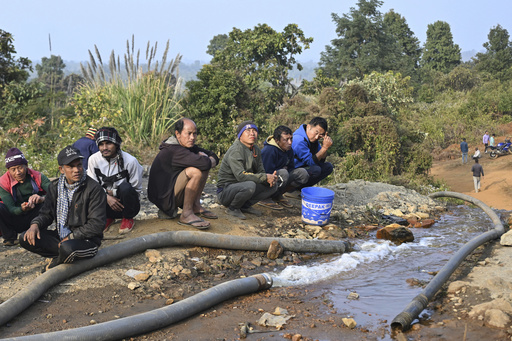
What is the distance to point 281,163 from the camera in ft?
22.4

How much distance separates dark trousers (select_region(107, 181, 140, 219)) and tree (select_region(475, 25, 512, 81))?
37920 mm

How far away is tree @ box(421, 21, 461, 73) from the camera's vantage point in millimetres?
43125

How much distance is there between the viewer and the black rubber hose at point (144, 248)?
3.53m

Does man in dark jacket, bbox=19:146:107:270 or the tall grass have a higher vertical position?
the tall grass

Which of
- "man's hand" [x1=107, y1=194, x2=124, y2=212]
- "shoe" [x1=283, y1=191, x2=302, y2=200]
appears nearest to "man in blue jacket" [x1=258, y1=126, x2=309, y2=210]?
"shoe" [x1=283, y1=191, x2=302, y2=200]

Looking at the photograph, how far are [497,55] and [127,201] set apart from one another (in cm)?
4133

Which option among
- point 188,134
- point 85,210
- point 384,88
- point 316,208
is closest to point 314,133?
point 316,208

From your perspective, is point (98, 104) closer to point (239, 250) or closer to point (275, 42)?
point (239, 250)

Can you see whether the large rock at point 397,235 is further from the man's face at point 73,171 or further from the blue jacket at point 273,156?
the man's face at point 73,171

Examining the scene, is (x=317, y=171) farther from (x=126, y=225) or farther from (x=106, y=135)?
(x=106, y=135)

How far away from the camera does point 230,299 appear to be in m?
4.04

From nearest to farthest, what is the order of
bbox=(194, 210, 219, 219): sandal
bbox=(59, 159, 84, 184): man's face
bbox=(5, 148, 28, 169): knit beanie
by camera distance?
1. bbox=(59, 159, 84, 184): man's face
2. bbox=(5, 148, 28, 169): knit beanie
3. bbox=(194, 210, 219, 219): sandal

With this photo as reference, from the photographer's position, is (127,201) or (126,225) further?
(126,225)

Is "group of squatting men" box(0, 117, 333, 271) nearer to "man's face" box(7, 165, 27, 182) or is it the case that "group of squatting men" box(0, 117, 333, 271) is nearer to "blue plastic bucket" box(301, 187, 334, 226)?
"man's face" box(7, 165, 27, 182)
